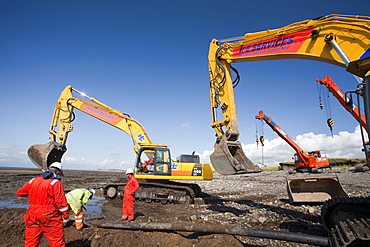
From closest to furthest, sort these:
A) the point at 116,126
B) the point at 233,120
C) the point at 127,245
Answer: the point at 127,245 < the point at 233,120 < the point at 116,126

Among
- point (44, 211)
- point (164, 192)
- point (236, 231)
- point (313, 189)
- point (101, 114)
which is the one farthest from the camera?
point (101, 114)

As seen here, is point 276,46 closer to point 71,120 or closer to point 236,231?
point 236,231

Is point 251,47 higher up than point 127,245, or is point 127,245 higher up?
point 251,47

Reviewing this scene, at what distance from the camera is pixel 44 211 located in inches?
151

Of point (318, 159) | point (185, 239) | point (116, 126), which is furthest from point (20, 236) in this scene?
point (318, 159)

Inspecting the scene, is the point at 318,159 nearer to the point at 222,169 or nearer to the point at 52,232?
the point at 222,169

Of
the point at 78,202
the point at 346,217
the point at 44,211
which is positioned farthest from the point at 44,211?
the point at 346,217

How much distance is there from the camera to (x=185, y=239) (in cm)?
490

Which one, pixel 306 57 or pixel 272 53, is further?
pixel 272 53

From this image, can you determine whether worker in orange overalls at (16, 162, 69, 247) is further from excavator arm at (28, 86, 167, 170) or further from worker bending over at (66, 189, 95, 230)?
excavator arm at (28, 86, 167, 170)

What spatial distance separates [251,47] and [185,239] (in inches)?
219

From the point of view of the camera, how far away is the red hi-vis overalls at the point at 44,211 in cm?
383

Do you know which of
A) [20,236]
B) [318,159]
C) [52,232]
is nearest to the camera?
[52,232]

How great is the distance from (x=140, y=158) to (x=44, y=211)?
722 centimetres
